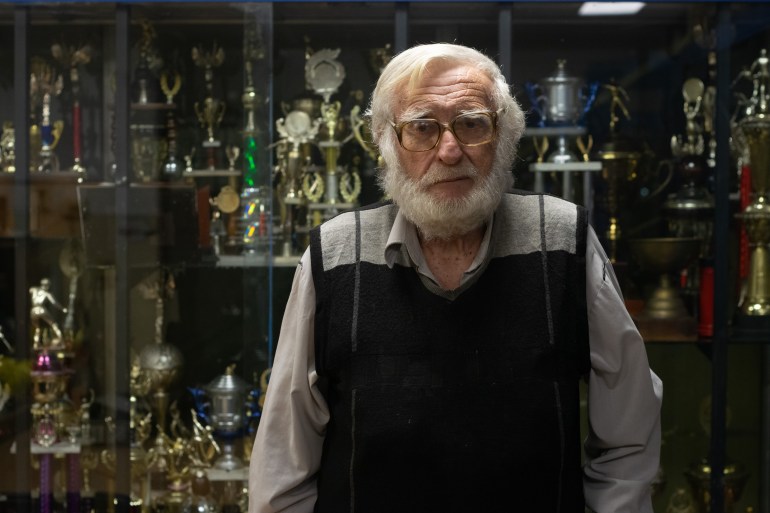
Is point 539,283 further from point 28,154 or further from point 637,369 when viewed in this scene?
point 28,154

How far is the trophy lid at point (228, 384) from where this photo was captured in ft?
11.0

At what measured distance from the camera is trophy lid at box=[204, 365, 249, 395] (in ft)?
11.0

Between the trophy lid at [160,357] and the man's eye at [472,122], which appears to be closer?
the man's eye at [472,122]

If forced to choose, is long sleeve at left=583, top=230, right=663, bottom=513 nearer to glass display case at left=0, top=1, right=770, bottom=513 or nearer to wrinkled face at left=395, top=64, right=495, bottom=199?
wrinkled face at left=395, top=64, right=495, bottom=199

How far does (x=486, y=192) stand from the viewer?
6.14 feet

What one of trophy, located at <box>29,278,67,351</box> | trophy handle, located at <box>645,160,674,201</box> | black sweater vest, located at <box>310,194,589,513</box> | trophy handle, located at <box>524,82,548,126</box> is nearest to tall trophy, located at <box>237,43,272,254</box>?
trophy, located at <box>29,278,67,351</box>

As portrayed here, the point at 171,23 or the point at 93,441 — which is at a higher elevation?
the point at 171,23

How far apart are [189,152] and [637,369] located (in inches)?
79.9

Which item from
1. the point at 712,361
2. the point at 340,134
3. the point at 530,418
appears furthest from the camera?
the point at 340,134

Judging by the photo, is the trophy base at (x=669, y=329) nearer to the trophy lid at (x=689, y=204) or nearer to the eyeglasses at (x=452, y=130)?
the trophy lid at (x=689, y=204)

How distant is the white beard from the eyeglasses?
48 mm

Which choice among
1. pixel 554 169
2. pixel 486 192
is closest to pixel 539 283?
pixel 486 192

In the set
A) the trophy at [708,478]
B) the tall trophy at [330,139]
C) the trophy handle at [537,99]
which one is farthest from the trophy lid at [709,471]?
the tall trophy at [330,139]

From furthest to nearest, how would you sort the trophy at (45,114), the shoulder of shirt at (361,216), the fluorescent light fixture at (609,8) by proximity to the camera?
the trophy at (45,114), the fluorescent light fixture at (609,8), the shoulder of shirt at (361,216)
